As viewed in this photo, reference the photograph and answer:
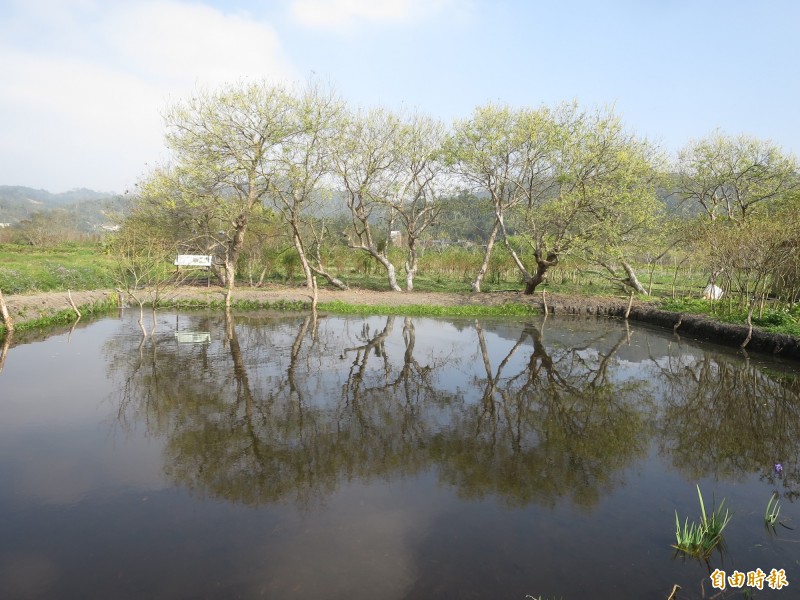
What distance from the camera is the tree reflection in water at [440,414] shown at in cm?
791

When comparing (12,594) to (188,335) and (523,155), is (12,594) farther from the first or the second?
(523,155)

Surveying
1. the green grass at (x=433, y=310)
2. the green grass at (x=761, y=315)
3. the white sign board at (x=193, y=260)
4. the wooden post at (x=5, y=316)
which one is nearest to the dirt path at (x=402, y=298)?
the green grass at (x=433, y=310)

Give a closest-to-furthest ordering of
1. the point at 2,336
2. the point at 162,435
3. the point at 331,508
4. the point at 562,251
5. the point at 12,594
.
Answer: the point at 12,594 < the point at 331,508 < the point at 162,435 < the point at 2,336 < the point at 562,251

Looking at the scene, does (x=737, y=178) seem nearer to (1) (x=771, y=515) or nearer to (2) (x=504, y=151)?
(2) (x=504, y=151)

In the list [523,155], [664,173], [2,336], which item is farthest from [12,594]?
[664,173]

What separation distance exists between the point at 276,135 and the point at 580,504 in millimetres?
27037

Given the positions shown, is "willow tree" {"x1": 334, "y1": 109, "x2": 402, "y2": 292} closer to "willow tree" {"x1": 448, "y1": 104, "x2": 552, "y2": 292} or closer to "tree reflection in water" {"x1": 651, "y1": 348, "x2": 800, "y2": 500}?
"willow tree" {"x1": 448, "y1": 104, "x2": 552, "y2": 292}

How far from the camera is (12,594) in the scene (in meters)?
5.02

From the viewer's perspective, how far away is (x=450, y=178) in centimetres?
3403

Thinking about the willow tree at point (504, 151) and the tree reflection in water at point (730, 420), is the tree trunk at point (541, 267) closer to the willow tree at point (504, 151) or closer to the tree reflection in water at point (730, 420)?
the willow tree at point (504, 151)

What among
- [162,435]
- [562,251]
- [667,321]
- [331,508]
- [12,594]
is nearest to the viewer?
[12,594]

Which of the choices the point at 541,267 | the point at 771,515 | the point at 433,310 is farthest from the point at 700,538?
the point at 541,267

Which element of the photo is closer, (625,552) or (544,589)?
(544,589)

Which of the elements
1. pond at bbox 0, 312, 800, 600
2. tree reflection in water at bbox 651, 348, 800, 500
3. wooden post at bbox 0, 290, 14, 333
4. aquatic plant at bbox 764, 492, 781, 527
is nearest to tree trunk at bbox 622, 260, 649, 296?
tree reflection in water at bbox 651, 348, 800, 500
